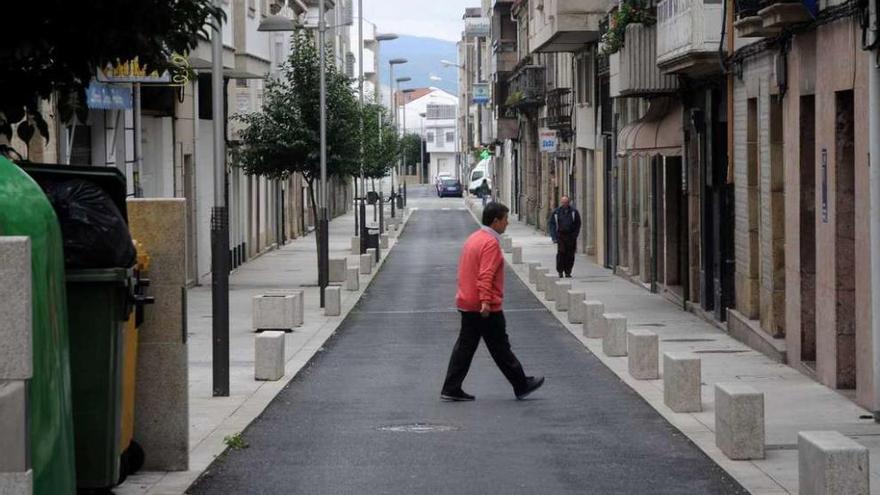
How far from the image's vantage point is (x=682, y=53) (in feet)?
78.2

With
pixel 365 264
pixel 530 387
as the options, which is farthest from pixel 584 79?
pixel 530 387

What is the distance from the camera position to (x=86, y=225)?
32.2 ft

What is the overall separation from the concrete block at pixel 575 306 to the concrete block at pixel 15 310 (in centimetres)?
1948

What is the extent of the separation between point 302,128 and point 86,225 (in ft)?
89.7

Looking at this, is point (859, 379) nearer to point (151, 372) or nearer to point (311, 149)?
point (151, 372)

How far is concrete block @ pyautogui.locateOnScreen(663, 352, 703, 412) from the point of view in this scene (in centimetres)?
1470

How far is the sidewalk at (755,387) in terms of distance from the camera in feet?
38.6

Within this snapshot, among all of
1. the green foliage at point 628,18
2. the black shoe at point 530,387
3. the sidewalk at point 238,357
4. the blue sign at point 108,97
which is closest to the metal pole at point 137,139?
the blue sign at point 108,97

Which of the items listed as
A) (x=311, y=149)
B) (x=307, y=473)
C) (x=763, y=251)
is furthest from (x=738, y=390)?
(x=311, y=149)

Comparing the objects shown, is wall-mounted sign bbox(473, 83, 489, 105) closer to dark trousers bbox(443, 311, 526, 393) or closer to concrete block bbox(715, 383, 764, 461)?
dark trousers bbox(443, 311, 526, 393)

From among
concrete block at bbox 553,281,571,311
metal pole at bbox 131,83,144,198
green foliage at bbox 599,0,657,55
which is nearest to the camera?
metal pole at bbox 131,83,144,198

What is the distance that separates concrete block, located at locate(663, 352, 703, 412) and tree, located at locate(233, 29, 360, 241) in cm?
2270

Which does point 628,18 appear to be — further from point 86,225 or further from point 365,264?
point 86,225

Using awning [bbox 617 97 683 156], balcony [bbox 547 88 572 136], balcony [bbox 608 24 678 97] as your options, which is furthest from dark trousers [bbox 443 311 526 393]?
balcony [bbox 547 88 572 136]
